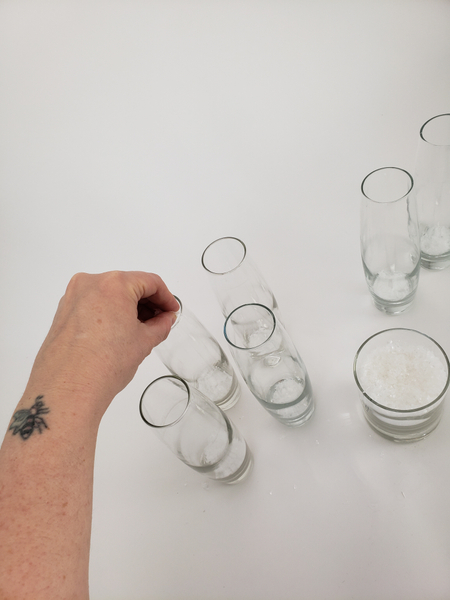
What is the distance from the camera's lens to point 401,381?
799 millimetres

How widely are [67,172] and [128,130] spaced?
276 millimetres

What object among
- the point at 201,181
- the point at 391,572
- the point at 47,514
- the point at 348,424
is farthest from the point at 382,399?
the point at 201,181

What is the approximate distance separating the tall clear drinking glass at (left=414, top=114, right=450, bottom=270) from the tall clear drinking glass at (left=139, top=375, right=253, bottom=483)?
579 mm

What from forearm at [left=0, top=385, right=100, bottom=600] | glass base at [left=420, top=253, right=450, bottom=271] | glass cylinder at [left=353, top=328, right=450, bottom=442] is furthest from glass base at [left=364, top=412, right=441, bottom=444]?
forearm at [left=0, top=385, right=100, bottom=600]

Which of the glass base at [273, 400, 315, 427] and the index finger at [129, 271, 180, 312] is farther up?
the index finger at [129, 271, 180, 312]

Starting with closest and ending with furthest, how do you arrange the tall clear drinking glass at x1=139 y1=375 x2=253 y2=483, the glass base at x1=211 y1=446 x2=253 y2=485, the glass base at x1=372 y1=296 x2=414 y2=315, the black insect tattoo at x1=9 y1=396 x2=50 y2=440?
1. the black insect tattoo at x1=9 y1=396 x2=50 y2=440
2. the tall clear drinking glass at x1=139 y1=375 x2=253 y2=483
3. the glass base at x1=211 y1=446 x2=253 y2=485
4. the glass base at x1=372 y1=296 x2=414 y2=315

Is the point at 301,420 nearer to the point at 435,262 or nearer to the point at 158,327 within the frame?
the point at 158,327

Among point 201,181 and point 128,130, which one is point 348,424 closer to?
point 201,181

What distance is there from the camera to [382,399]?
31.0 inches

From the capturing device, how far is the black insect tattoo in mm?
647

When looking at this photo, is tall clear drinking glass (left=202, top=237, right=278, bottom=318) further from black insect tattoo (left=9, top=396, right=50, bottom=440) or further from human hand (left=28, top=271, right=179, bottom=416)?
black insect tattoo (left=9, top=396, right=50, bottom=440)

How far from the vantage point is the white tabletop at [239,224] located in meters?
0.80

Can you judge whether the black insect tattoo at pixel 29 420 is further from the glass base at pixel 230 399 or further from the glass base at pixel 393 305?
the glass base at pixel 393 305

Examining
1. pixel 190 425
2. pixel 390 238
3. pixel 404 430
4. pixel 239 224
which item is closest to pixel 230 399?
pixel 190 425
